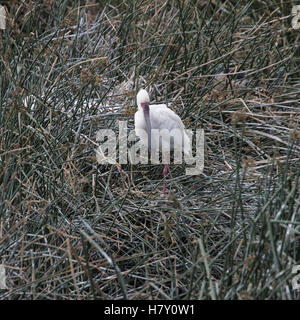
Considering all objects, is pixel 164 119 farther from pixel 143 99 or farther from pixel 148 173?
pixel 148 173

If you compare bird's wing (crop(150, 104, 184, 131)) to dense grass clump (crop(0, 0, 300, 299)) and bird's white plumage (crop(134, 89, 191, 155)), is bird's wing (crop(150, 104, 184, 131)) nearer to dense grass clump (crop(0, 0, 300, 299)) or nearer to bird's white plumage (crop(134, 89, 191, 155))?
bird's white plumage (crop(134, 89, 191, 155))

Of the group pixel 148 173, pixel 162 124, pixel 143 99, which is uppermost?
pixel 143 99

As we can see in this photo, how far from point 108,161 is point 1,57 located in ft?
3.17

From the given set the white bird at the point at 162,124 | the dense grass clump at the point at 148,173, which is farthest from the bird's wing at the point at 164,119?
the dense grass clump at the point at 148,173

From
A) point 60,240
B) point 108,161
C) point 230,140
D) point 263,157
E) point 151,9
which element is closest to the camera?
point 60,240

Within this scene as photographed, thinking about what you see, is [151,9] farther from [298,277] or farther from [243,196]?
[298,277]

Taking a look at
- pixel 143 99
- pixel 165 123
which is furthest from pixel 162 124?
pixel 143 99

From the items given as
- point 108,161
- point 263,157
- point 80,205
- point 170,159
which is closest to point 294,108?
point 263,157

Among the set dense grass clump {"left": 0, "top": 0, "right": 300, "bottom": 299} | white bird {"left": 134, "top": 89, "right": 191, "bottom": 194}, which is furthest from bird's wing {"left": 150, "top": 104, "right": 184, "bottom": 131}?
dense grass clump {"left": 0, "top": 0, "right": 300, "bottom": 299}

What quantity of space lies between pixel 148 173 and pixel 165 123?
298 mm

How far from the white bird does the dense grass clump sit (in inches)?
2.9

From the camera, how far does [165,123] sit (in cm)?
315

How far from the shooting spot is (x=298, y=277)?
7.24ft

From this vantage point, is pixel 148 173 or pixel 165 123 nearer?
pixel 165 123
